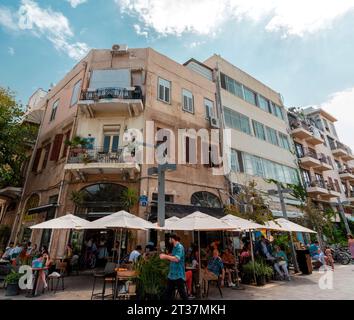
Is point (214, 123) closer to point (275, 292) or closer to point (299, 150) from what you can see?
point (275, 292)

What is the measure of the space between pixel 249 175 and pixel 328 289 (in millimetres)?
10518

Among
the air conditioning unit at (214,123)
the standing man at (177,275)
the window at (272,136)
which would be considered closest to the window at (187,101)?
the air conditioning unit at (214,123)

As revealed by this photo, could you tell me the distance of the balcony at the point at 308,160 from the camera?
2397cm

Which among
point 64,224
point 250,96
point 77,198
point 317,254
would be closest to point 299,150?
point 250,96

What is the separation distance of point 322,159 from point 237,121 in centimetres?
1459

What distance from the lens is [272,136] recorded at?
22188 millimetres

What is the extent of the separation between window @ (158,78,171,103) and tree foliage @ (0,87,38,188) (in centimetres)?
932

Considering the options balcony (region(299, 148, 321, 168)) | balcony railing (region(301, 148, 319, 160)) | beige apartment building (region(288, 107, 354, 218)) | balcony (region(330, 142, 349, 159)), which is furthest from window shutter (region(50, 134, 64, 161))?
balcony (region(330, 142, 349, 159))

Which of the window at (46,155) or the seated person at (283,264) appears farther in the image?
the window at (46,155)

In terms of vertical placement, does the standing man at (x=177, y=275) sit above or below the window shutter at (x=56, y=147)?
below

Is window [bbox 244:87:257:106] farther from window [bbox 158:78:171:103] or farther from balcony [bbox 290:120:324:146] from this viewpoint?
window [bbox 158:78:171:103]

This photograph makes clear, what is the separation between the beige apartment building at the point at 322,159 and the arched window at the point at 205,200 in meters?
12.5

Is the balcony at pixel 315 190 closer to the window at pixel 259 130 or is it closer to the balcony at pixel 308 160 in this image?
the balcony at pixel 308 160

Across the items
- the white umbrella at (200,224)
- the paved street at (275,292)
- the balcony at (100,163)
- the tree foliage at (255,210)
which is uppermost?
the balcony at (100,163)
